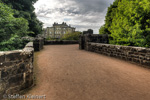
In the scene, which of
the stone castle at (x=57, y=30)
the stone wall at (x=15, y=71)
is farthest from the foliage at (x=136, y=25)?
the stone castle at (x=57, y=30)

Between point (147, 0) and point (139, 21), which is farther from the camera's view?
point (139, 21)

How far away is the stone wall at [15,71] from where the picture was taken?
1.95 meters

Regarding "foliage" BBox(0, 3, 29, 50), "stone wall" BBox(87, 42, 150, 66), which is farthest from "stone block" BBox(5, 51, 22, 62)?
"stone wall" BBox(87, 42, 150, 66)

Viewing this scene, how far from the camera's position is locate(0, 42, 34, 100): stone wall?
195 cm

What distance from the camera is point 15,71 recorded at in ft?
7.07

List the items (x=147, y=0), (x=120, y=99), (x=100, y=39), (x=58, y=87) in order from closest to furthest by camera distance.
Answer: (x=120, y=99) < (x=58, y=87) < (x=147, y=0) < (x=100, y=39)

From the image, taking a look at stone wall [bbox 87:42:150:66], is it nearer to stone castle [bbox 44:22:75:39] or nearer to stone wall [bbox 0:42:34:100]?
stone wall [bbox 0:42:34:100]

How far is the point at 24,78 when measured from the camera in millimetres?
2324

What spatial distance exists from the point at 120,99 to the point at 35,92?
198cm

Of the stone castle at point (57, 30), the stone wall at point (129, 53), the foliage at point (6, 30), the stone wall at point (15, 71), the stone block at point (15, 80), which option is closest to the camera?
the stone wall at point (15, 71)

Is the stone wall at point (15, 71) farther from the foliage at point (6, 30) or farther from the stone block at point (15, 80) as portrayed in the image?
the foliage at point (6, 30)

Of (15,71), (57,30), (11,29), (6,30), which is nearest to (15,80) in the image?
(15,71)

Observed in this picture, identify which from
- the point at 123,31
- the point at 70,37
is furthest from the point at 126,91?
the point at 70,37

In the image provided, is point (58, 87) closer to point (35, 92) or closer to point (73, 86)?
point (73, 86)
